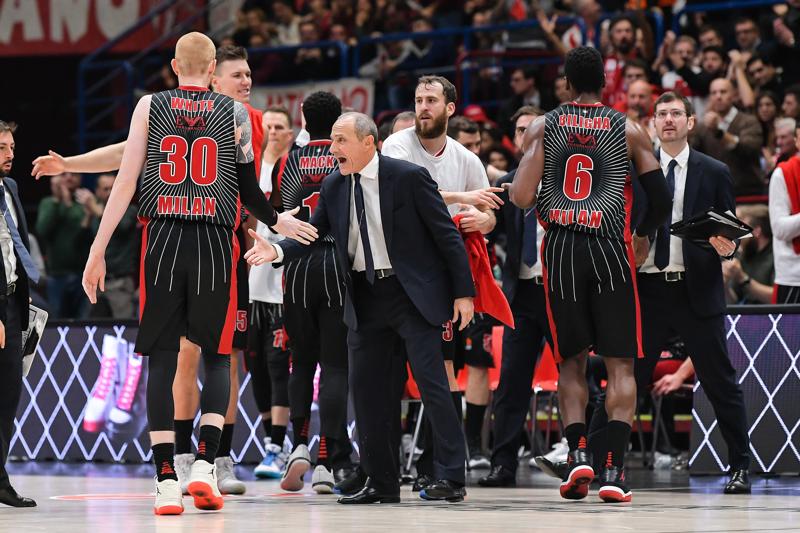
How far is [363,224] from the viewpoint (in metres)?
6.86

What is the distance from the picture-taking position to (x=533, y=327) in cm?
862

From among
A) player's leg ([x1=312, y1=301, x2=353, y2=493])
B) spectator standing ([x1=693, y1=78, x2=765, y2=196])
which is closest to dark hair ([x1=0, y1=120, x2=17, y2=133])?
player's leg ([x1=312, y1=301, x2=353, y2=493])

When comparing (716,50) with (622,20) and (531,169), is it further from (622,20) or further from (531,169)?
(531,169)

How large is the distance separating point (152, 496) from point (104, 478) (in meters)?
1.69

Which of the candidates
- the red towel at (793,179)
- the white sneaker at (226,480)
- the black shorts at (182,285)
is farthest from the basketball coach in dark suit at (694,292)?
the black shorts at (182,285)

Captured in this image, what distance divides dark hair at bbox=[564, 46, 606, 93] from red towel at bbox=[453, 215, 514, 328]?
94 centimetres

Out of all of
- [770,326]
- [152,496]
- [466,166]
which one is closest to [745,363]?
[770,326]

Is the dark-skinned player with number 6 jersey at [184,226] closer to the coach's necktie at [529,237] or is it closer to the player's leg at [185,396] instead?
the player's leg at [185,396]

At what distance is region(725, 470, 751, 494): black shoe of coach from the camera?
25.9 ft

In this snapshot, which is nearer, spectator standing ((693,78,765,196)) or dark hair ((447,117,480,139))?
dark hair ((447,117,480,139))

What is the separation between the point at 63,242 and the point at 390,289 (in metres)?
8.88

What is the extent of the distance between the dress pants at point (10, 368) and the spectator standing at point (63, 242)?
783 centimetres

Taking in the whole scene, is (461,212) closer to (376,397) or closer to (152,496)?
(376,397)

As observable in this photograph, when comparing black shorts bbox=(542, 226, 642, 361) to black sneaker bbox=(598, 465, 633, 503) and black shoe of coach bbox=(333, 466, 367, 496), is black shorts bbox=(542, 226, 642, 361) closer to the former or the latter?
black sneaker bbox=(598, 465, 633, 503)
